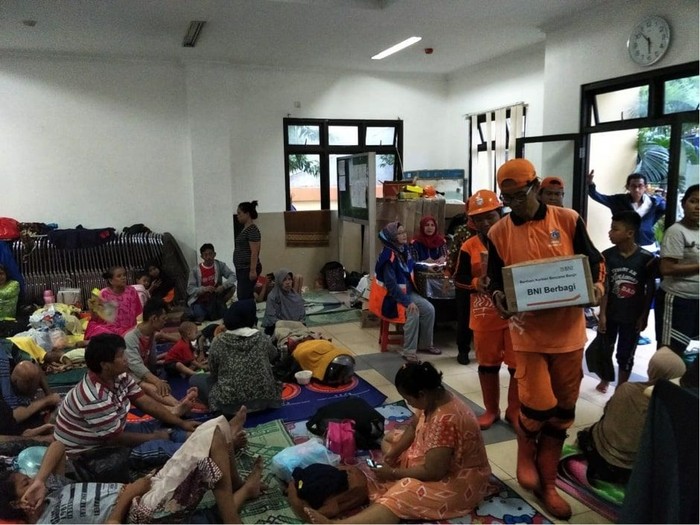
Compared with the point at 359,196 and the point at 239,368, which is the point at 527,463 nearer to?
the point at 239,368

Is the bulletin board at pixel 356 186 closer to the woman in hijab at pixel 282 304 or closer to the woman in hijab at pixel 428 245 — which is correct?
the woman in hijab at pixel 428 245

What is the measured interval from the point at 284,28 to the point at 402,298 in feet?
10.8

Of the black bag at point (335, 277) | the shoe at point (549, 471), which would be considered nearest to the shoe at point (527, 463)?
the shoe at point (549, 471)

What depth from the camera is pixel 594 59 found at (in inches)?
209

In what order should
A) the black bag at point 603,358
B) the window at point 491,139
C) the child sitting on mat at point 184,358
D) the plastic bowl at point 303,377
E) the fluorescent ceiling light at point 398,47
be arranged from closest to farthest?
the black bag at point 603,358 → the plastic bowl at point 303,377 → the child sitting on mat at point 184,358 → the fluorescent ceiling light at point 398,47 → the window at point 491,139

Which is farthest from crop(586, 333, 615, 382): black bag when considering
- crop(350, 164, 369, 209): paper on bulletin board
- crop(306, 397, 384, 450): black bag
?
crop(350, 164, 369, 209): paper on bulletin board

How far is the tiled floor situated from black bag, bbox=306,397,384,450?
61 centimetres

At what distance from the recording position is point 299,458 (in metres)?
2.77

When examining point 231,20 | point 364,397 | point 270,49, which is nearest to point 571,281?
point 364,397

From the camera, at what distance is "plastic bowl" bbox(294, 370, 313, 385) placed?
407 centimetres

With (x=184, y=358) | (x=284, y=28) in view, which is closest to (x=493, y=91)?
(x=284, y=28)

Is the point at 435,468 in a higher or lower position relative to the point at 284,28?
lower

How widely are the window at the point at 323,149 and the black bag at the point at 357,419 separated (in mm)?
5070

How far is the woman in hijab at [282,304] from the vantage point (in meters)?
5.14
